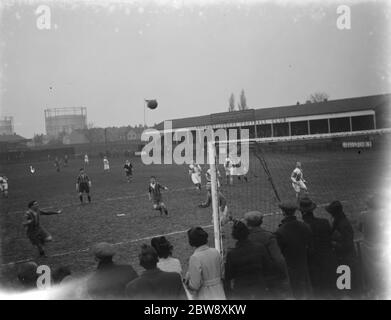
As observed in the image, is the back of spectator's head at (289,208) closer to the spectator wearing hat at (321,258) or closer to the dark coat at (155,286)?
the spectator wearing hat at (321,258)

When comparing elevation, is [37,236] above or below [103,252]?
below

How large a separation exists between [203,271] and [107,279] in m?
Answer: 1.11

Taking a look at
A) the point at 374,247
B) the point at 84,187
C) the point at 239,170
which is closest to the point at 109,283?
the point at 374,247

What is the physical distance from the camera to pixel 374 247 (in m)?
5.55

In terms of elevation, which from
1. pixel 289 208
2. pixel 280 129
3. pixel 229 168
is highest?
pixel 280 129

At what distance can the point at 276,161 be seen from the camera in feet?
101

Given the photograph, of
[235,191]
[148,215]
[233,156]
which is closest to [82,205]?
[148,215]

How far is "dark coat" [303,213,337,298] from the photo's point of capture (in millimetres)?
5387

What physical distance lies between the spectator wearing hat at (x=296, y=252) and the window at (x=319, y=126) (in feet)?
136

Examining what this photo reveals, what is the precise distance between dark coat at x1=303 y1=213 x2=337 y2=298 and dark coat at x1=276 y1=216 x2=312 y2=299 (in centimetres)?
24

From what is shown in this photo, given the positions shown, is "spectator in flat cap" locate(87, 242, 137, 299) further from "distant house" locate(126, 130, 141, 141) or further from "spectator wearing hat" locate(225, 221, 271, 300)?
"distant house" locate(126, 130, 141, 141)

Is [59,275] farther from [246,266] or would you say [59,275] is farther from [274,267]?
[274,267]

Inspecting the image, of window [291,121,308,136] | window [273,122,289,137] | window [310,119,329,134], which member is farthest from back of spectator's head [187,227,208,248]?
window [273,122,289,137]
